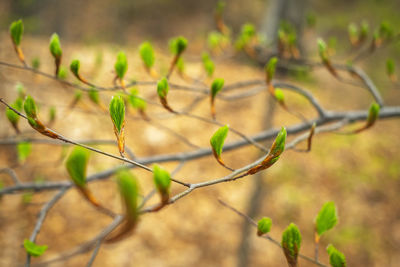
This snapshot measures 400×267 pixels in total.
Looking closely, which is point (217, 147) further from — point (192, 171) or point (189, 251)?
point (192, 171)

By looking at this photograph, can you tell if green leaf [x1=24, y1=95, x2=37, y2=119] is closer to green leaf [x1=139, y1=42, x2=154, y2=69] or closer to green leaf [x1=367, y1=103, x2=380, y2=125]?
green leaf [x1=139, y1=42, x2=154, y2=69]

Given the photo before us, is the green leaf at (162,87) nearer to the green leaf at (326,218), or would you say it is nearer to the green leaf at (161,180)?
the green leaf at (161,180)

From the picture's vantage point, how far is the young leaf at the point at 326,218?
2.20ft

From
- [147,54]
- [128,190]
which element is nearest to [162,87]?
→ [147,54]

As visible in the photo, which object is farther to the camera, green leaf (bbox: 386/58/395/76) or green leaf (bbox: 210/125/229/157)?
green leaf (bbox: 386/58/395/76)

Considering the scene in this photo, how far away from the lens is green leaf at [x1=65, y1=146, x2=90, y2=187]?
33 cm

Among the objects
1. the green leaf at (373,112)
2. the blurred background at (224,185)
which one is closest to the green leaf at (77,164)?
the green leaf at (373,112)

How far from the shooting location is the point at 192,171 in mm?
3596

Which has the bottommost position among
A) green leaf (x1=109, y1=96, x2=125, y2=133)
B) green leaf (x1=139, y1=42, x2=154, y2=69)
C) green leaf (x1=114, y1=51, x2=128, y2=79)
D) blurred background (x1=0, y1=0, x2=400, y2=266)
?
blurred background (x1=0, y1=0, x2=400, y2=266)

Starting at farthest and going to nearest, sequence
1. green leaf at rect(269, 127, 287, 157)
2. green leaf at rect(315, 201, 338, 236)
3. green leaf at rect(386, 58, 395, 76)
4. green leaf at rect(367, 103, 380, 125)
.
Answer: green leaf at rect(386, 58, 395, 76)
green leaf at rect(367, 103, 380, 125)
green leaf at rect(315, 201, 338, 236)
green leaf at rect(269, 127, 287, 157)

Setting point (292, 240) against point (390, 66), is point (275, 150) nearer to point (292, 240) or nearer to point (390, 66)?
point (292, 240)

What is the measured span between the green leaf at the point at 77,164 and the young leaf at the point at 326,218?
0.58m

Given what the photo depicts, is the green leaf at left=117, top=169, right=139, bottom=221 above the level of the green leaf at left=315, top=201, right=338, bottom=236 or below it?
above

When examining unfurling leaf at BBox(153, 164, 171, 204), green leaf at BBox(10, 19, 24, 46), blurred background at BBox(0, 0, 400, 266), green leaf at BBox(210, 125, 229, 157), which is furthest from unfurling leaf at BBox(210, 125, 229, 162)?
blurred background at BBox(0, 0, 400, 266)
